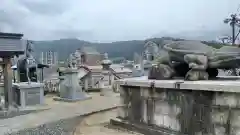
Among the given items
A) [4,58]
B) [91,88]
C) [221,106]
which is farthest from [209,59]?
[91,88]

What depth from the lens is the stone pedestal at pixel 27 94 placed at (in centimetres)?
1009

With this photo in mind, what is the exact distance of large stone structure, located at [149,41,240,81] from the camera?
458 cm

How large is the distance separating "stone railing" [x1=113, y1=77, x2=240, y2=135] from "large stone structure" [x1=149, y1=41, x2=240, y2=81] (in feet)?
1.21

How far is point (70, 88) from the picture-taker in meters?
12.4

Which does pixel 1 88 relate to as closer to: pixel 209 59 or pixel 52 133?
pixel 52 133

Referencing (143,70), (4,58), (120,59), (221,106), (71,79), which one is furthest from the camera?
(120,59)

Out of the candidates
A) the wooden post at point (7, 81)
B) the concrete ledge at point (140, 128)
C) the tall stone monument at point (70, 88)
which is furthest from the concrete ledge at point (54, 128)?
the tall stone monument at point (70, 88)

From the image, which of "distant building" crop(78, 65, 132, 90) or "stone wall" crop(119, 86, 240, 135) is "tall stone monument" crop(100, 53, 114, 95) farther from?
"stone wall" crop(119, 86, 240, 135)

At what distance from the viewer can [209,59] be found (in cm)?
474

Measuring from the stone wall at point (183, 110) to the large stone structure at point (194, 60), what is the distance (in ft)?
1.58

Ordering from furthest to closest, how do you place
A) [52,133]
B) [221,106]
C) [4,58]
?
[4,58] < [52,133] < [221,106]

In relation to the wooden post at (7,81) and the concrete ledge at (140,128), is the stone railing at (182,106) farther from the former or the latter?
the wooden post at (7,81)

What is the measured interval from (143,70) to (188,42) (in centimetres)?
1022

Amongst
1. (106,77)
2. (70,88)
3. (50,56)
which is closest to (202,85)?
(70,88)
